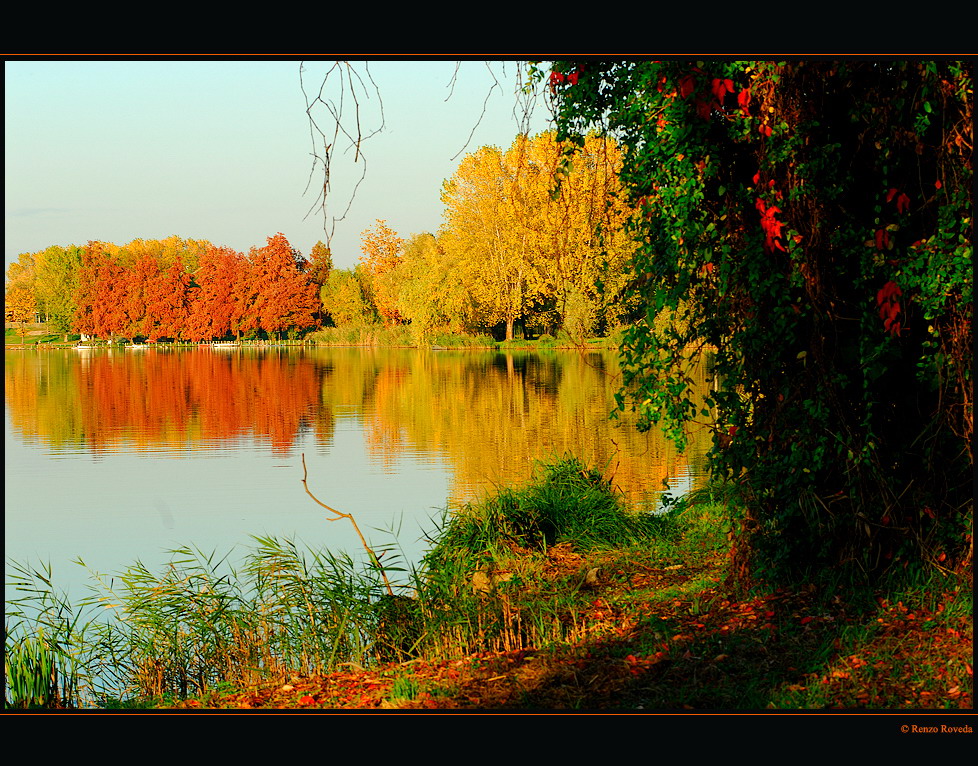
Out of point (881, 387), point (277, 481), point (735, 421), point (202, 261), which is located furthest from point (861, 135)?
point (202, 261)

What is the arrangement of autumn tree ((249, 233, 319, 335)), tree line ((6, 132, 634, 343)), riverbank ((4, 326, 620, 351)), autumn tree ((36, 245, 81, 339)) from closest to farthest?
tree line ((6, 132, 634, 343)) → autumn tree ((36, 245, 81, 339)) → riverbank ((4, 326, 620, 351)) → autumn tree ((249, 233, 319, 335))

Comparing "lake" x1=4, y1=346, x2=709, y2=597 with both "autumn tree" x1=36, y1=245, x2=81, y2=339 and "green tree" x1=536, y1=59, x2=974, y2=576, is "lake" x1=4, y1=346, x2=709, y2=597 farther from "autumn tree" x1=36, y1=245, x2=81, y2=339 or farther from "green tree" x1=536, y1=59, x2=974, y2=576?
"autumn tree" x1=36, y1=245, x2=81, y2=339

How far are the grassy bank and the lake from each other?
1.70m

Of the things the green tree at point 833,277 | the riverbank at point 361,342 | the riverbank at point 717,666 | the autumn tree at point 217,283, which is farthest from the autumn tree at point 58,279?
the green tree at point 833,277

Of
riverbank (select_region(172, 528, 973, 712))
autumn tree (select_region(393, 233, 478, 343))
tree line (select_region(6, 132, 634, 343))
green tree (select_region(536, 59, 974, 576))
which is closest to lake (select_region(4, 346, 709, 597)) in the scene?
green tree (select_region(536, 59, 974, 576))

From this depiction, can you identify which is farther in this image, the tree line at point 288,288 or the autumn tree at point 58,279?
the autumn tree at point 58,279

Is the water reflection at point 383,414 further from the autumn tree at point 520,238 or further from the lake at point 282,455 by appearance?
the autumn tree at point 520,238

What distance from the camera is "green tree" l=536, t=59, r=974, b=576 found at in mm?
5590

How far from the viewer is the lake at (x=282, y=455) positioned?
11734 millimetres

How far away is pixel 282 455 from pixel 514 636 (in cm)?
1287

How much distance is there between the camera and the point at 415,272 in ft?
157

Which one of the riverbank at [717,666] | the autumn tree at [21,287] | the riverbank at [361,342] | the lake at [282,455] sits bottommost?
the lake at [282,455]

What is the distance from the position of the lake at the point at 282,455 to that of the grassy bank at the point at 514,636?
67.0 inches
